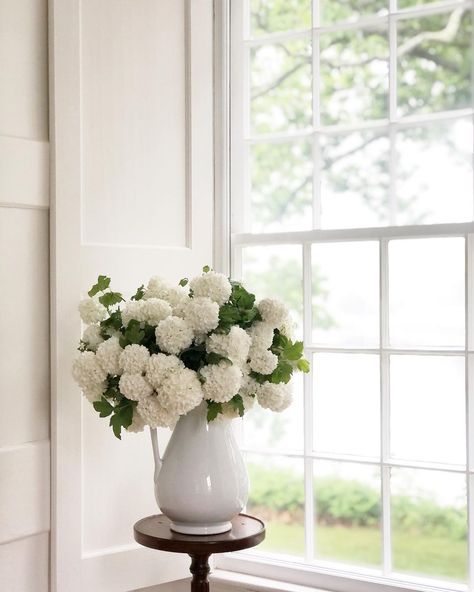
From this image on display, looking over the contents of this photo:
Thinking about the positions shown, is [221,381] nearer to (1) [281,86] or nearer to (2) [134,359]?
(2) [134,359]

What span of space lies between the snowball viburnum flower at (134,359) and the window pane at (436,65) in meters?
7.26

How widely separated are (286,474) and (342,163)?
12.6 ft

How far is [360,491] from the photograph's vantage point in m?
9.91

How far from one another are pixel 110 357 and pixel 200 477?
399 millimetres

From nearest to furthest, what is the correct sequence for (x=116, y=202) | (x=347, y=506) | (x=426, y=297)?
(x=116, y=202) < (x=426, y=297) < (x=347, y=506)

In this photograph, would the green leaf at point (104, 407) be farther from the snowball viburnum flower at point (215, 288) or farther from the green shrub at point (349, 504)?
the green shrub at point (349, 504)

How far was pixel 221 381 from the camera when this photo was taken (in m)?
2.08

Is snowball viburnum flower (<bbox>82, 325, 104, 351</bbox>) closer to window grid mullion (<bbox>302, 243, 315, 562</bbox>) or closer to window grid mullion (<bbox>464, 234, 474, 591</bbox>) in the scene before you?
window grid mullion (<bbox>302, 243, 315, 562</bbox>)

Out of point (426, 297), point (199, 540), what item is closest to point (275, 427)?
point (426, 297)

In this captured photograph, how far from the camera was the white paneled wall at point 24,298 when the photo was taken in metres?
2.33

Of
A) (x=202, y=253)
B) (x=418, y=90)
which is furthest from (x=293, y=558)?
(x=418, y=90)

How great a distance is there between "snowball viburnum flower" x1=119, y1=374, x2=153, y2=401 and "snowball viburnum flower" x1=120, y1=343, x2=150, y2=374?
16mm

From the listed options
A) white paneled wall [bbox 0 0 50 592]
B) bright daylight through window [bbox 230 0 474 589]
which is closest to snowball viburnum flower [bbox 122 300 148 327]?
white paneled wall [bbox 0 0 50 592]

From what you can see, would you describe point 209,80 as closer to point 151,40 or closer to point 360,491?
point 151,40
